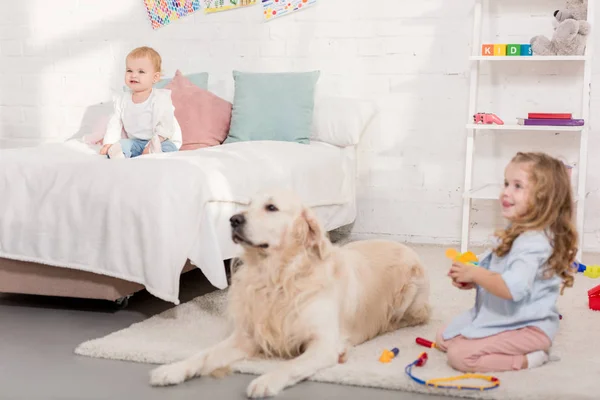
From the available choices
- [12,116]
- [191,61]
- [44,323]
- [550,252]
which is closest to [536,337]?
[550,252]

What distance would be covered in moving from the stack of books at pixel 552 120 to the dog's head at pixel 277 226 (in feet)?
5.92

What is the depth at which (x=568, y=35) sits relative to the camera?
3621mm

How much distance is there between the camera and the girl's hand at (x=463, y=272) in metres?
2.07

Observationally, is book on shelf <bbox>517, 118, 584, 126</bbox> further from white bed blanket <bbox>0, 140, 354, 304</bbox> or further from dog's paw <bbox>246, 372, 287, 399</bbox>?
dog's paw <bbox>246, 372, 287, 399</bbox>

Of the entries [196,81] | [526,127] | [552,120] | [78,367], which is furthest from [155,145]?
[552,120]

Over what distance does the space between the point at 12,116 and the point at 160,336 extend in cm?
281

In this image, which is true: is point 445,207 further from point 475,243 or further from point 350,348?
point 350,348

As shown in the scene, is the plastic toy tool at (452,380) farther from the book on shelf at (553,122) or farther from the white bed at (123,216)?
the book on shelf at (553,122)

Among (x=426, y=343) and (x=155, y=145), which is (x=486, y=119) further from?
(x=426, y=343)

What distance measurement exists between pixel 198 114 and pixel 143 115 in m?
0.41

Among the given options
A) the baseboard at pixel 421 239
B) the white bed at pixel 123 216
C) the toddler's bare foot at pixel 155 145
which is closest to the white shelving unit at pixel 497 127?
the baseboard at pixel 421 239

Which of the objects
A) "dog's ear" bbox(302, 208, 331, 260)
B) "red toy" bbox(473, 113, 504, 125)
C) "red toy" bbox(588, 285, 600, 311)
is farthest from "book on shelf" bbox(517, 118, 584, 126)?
"dog's ear" bbox(302, 208, 331, 260)

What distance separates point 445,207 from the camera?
4.14 m

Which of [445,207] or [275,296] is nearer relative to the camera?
[275,296]
